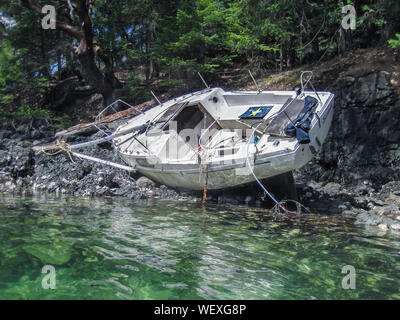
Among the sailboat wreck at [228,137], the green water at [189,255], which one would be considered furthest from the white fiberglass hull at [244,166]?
the green water at [189,255]

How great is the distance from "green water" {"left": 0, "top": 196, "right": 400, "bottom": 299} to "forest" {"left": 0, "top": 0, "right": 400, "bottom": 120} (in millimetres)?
7429

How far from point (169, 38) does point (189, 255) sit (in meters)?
14.7

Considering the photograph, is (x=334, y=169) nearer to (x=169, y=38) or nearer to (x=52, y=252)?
(x=52, y=252)

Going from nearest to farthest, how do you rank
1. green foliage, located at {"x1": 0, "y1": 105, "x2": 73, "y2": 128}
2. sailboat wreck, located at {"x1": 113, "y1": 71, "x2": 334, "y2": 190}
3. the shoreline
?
sailboat wreck, located at {"x1": 113, "y1": 71, "x2": 334, "y2": 190} → the shoreline → green foliage, located at {"x1": 0, "y1": 105, "x2": 73, "y2": 128}

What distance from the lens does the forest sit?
523 inches

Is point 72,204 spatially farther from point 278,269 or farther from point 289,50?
point 289,50

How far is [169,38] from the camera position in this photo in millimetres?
16750

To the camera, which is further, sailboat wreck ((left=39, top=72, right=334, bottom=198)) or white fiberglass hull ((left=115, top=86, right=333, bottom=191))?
sailboat wreck ((left=39, top=72, right=334, bottom=198))

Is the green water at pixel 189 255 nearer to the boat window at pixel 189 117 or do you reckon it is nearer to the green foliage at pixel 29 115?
the boat window at pixel 189 117

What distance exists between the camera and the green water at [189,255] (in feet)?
10.7

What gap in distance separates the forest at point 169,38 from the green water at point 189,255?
24.4 feet

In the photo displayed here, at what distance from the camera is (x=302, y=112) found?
7078 millimetres

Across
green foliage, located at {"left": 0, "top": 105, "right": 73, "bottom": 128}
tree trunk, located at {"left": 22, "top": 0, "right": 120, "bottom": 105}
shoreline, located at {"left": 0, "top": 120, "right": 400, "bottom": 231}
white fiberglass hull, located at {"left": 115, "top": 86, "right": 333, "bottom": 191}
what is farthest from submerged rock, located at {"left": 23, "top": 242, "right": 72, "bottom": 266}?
green foliage, located at {"left": 0, "top": 105, "right": 73, "bottom": 128}

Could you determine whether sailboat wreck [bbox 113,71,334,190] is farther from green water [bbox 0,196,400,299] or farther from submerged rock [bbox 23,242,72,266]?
submerged rock [bbox 23,242,72,266]
